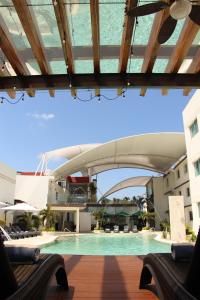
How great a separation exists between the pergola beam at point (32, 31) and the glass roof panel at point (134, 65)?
130 centimetres

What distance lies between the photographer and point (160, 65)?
504cm

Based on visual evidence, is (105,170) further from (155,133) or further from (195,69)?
(195,69)

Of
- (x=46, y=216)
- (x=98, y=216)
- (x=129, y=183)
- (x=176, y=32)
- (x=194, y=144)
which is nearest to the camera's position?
(x=176, y=32)

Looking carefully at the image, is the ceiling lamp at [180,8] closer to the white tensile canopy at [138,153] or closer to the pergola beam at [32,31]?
the pergola beam at [32,31]

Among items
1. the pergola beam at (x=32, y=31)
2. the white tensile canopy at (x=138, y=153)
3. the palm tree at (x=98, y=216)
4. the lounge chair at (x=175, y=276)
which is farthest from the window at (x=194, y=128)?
the palm tree at (x=98, y=216)

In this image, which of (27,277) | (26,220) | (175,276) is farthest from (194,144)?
(27,277)

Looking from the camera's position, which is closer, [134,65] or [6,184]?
[134,65]

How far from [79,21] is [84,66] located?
842 mm

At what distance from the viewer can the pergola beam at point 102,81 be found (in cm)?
486

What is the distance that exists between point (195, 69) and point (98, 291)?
354 cm

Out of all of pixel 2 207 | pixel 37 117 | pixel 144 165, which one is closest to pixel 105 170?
pixel 144 165

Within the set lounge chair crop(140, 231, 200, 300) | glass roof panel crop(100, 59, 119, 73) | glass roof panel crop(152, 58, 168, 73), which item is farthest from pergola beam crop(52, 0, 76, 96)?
lounge chair crop(140, 231, 200, 300)

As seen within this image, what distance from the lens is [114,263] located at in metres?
5.05

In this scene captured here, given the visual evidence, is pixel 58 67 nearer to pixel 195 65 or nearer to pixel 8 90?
pixel 8 90
